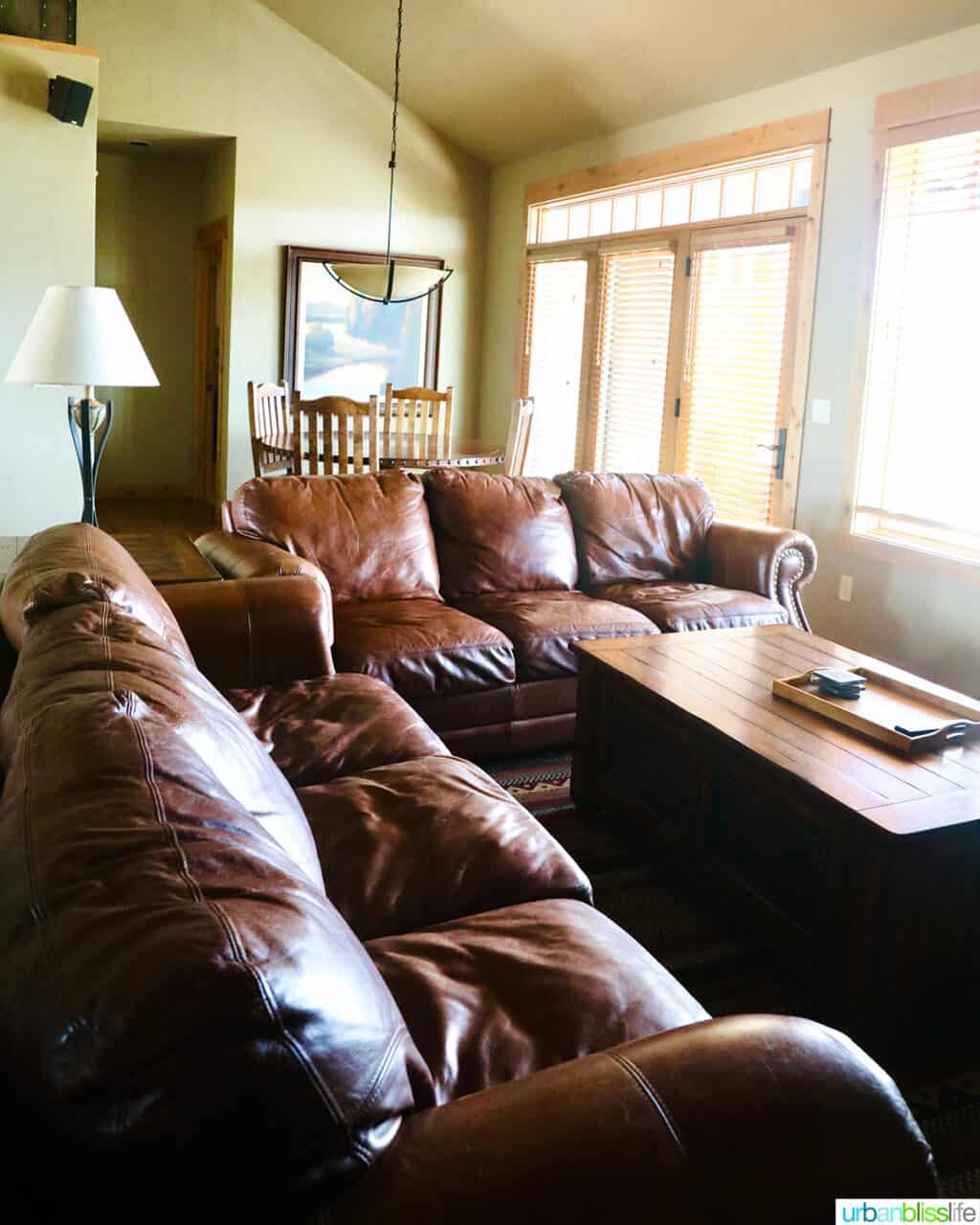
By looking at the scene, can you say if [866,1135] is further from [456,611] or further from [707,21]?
[707,21]

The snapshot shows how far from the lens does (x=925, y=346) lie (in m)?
4.45

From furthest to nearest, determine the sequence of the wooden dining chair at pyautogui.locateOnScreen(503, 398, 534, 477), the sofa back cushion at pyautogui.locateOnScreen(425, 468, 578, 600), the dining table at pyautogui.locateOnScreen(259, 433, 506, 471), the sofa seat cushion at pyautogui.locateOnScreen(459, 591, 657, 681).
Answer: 1. the wooden dining chair at pyautogui.locateOnScreen(503, 398, 534, 477)
2. the dining table at pyautogui.locateOnScreen(259, 433, 506, 471)
3. the sofa back cushion at pyautogui.locateOnScreen(425, 468, 578, 600)
4. the sofa seat cushion at pyautogui.locateOnScreen(459, 591, 657, 681)

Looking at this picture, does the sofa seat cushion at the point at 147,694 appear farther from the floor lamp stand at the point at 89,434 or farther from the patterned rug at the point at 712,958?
the floor lamp stand at the point at 89,434

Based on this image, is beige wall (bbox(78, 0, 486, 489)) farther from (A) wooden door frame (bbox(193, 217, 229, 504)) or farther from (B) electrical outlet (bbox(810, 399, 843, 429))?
(B) electrical outlet (bbox(810, 399, 843, 429))

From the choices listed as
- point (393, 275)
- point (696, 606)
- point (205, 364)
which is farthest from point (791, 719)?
point (205, 364)

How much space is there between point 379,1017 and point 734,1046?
1.22 ft

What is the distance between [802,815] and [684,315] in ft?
13.7

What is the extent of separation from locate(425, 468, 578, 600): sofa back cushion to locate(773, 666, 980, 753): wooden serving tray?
1401 mm

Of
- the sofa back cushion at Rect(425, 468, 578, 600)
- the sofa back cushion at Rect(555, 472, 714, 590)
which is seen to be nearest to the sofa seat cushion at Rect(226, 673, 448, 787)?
the sofa back cushion at Rect(425, 468, 578, 600)

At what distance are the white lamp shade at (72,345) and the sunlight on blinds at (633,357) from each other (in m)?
3.67

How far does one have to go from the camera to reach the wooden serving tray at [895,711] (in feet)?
8.09

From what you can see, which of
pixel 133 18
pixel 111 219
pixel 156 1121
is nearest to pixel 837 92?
pixel 133 18

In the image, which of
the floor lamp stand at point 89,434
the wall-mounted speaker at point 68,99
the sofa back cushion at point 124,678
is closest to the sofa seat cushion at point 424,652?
the floor lamp stand at point 89,434

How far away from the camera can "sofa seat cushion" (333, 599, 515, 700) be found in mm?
3328
